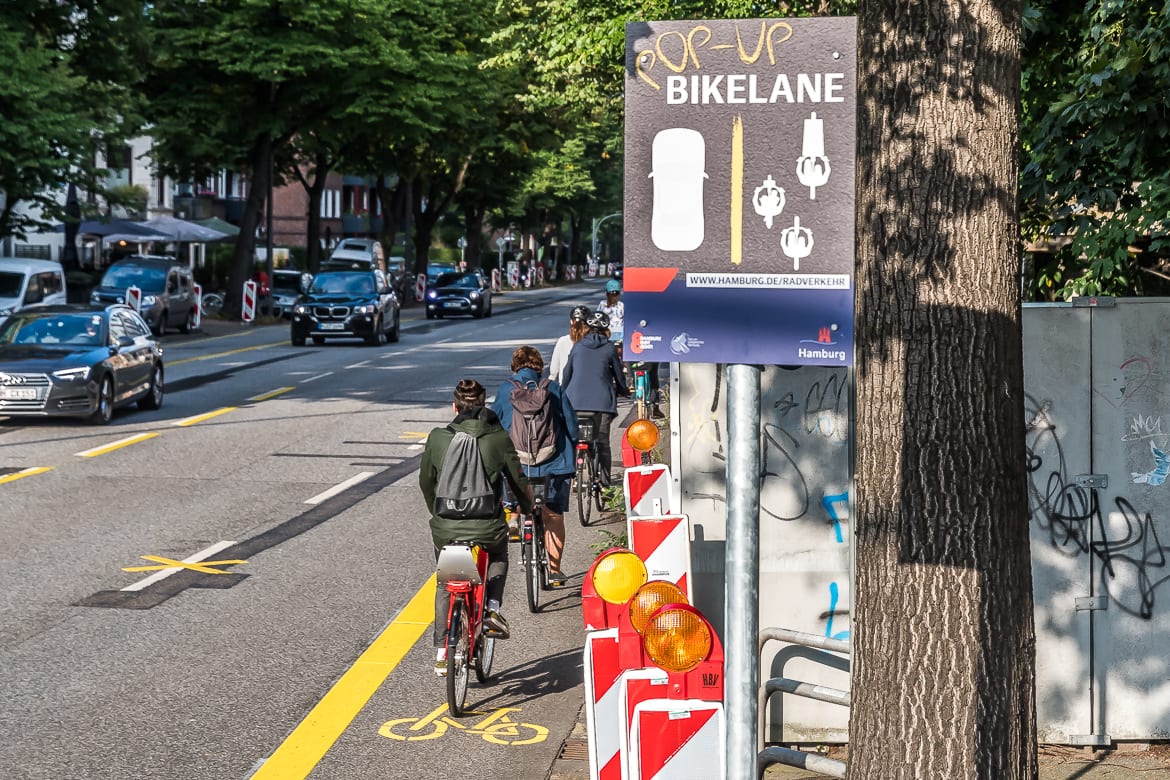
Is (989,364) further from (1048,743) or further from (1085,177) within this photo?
(1085,177)

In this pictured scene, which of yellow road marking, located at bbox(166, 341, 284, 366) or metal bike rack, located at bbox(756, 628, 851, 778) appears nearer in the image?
metal bike rack, located at bbox(756, 628, 851, 778)

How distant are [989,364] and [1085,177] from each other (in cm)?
560

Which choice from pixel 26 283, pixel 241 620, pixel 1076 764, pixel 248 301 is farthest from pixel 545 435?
pixel 248 301

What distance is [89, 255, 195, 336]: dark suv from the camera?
39750 millimetres

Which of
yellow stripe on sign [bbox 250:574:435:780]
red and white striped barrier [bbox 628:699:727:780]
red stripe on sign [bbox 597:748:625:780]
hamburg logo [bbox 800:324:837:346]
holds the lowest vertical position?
yellow stripe on sign [bbox 250:574:435:780]

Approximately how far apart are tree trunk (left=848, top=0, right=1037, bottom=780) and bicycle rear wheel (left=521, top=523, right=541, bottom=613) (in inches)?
233

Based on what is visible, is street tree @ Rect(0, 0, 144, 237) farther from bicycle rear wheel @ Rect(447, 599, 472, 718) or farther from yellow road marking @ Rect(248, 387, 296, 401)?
bicycle rear wheel @ Rect(447, 599, 472, 718)

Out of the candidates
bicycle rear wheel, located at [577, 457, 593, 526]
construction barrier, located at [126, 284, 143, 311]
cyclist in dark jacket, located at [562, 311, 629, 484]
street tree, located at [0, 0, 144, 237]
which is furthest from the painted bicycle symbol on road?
construction barrier, located at [126, 284, 143, 311]

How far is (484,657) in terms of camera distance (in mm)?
8281

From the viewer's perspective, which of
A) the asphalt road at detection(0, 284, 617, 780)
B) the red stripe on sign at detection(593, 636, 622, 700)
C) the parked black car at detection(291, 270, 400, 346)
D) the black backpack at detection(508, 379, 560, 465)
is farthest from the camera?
the parked black car at detection(291, 270, 400, 346)

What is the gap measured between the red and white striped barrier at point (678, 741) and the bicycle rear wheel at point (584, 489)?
28.0 feet

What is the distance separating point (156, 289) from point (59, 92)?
31.1 ft

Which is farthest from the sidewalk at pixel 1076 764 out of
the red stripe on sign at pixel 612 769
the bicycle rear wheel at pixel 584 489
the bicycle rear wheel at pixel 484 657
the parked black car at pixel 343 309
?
the parked black car at pixel 343 309

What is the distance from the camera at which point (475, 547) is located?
8102 millimetres
